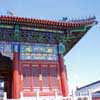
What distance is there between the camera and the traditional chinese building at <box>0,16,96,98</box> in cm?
1350

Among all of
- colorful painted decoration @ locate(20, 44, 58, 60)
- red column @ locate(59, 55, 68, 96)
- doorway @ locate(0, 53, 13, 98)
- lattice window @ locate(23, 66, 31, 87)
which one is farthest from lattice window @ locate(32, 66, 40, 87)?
doorway @ locate(0, 53, 13, 98)

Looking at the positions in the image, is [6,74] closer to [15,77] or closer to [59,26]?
[15,77]

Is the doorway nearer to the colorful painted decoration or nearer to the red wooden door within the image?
the colorful painted decoration

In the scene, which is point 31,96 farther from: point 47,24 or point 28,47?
point 47,24

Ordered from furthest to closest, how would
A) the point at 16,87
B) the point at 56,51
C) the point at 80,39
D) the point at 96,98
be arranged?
the point at 96,98, the point at 80,39, the point at 56,51, the point at 16,87

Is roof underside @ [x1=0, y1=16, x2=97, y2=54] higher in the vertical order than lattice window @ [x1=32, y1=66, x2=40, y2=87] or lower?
higher

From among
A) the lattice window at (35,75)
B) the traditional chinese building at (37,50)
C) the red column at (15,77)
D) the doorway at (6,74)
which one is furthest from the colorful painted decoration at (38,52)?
the doorway at (6,74)

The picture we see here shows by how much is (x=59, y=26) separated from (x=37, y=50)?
192 centimetres

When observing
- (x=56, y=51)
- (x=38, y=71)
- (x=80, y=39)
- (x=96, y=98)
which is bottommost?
(x=96, y=98)

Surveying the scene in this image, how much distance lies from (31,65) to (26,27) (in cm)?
219

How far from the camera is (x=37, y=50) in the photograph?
14586 mm

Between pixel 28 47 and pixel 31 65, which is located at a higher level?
Answer: pixel 28 47

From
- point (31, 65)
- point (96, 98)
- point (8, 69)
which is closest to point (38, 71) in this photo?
point (31, 65)

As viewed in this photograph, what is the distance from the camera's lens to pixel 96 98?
21.7m
